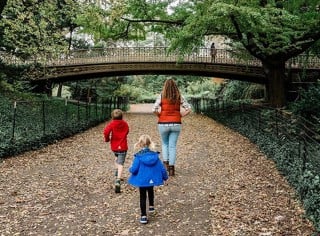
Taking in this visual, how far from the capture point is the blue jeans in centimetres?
848

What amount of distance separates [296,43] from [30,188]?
10.1m

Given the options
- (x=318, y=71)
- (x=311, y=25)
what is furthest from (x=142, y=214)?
(x=318, y=71)

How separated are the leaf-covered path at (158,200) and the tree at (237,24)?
155 inches

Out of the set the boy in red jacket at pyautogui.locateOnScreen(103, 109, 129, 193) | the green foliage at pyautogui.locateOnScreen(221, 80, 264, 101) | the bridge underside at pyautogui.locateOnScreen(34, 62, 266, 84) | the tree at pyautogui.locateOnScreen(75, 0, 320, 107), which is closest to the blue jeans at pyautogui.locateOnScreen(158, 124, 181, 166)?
the boy in red jacket at pyautogui.locateOnScreen(103, 109, 129, 193)

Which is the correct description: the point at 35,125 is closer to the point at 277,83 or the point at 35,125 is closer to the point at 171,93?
the point at 171,93

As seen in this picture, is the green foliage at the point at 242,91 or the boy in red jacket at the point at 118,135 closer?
the boy in red jacket at the point at 118,135

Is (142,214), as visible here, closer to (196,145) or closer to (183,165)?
(183,165)

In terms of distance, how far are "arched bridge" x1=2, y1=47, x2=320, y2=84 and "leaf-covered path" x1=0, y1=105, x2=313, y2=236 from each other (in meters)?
22.0

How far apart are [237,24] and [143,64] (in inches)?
853

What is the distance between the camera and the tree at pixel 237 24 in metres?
12.2

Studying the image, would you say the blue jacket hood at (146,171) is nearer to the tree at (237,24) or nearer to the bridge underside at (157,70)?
the tree at (237,24)

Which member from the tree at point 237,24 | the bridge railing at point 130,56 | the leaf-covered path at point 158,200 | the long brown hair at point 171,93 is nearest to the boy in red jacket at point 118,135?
the leaf-covered path at point 158,200

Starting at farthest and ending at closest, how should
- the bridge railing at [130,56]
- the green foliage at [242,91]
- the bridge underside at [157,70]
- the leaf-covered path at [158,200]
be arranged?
1. the green foliage at [242,91]
2. the bridge railing at [130,56]
3. the bridge underside at [157,70]
4. the leaf-covered path at [158,200]

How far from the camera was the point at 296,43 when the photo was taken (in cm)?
1447
